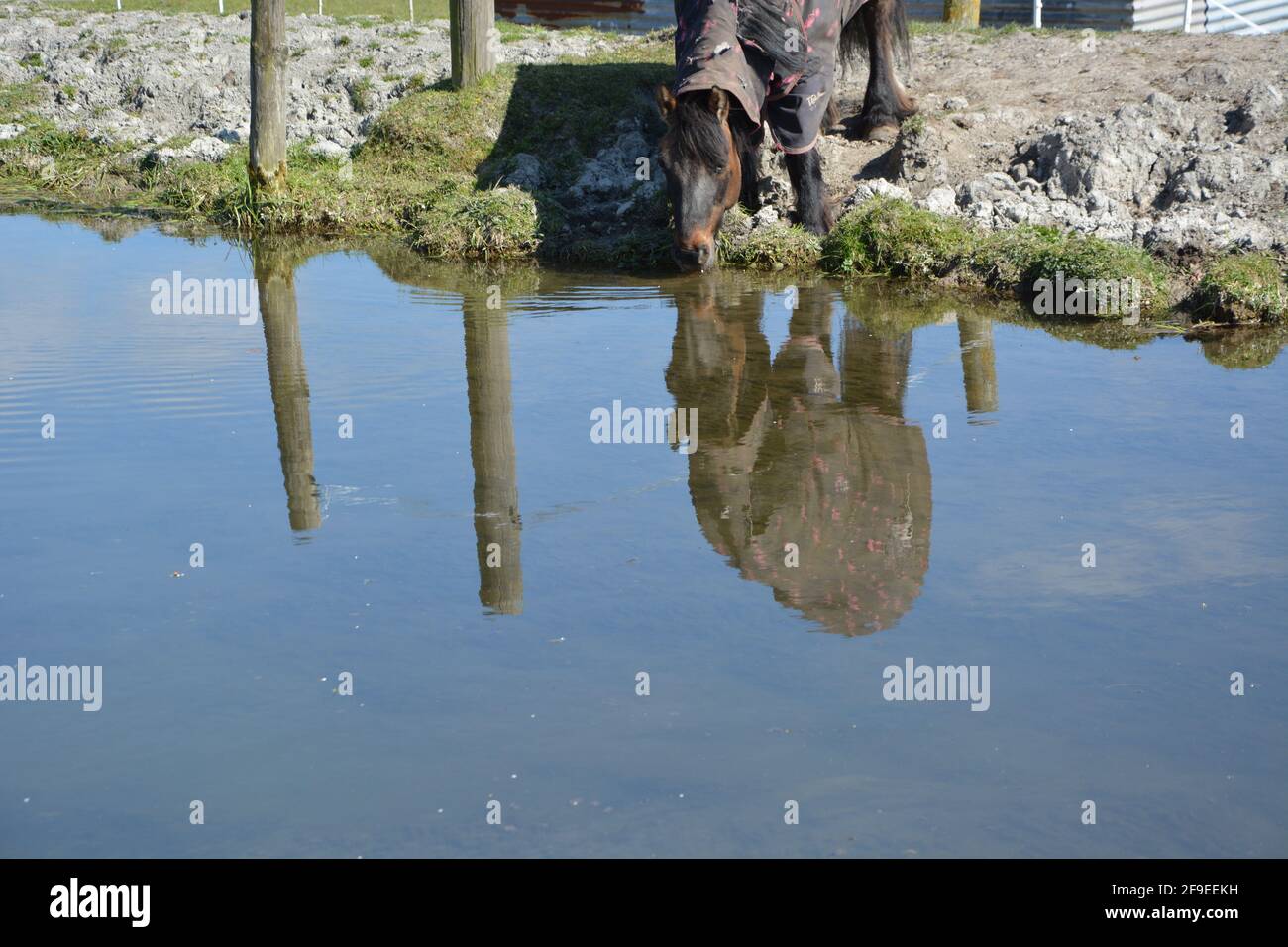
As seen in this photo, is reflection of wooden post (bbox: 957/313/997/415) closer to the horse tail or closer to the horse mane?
the horse mane

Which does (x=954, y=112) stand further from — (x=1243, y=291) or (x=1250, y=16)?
(x=1250, y=16)

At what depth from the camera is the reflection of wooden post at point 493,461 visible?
17.1 feet

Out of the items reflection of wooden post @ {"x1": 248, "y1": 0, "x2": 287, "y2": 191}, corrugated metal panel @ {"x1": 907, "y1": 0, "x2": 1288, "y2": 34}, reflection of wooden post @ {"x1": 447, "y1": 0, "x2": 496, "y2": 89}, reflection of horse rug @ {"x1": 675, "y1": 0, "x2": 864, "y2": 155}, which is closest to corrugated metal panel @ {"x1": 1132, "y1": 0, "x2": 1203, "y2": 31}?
corrugated metal panel @ {"x1": 907, "y1": 0, "x2": 1288, "y2": 34}

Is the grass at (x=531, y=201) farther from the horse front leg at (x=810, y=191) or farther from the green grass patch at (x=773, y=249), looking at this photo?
the horse front leg at (x=810, y=191)

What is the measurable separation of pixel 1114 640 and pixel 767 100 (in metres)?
7.07

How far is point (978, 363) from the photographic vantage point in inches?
324

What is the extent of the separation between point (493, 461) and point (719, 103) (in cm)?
448

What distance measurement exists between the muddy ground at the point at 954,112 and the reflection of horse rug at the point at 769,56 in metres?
0.96

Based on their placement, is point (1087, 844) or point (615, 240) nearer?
point (1087, 844)

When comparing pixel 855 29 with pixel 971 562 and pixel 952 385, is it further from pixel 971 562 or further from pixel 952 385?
pixel 971 562

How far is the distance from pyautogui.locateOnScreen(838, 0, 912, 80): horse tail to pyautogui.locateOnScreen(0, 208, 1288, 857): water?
506 centimetres

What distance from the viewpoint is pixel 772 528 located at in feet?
18.9
